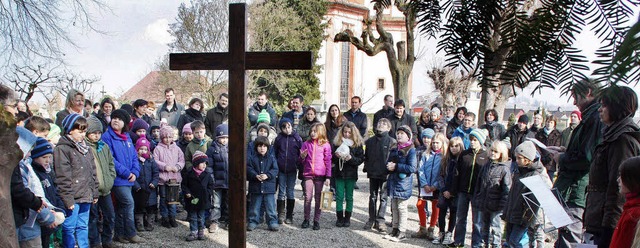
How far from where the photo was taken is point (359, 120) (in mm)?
9125

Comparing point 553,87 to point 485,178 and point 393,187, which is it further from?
point 393,187

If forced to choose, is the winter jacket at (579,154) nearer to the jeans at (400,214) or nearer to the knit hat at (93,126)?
the jeans at (400,214)

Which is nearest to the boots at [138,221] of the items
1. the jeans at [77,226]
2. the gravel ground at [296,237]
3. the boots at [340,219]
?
the gravel ground at [296,237]

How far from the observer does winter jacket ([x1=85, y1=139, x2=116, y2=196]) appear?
5.32 metres

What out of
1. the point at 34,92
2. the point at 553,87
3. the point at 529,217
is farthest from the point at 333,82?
the point at 553,87

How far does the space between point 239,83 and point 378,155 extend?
4001 millimetres

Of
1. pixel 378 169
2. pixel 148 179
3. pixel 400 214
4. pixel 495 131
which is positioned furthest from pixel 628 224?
pixel 495 131

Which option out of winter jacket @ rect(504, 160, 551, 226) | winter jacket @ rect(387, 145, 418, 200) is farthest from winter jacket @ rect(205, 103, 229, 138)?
winter jacket @ rect(504, 160, 551, 226)

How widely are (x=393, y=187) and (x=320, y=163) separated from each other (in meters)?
1.16

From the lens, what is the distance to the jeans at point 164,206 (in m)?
6.74

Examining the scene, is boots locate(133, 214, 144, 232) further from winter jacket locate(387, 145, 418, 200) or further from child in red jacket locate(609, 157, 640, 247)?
child in red jacket locate(609, 157, 640, 247)

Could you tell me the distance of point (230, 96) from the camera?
327cm

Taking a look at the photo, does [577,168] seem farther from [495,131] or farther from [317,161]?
[495,131]

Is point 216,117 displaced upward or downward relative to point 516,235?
upward
